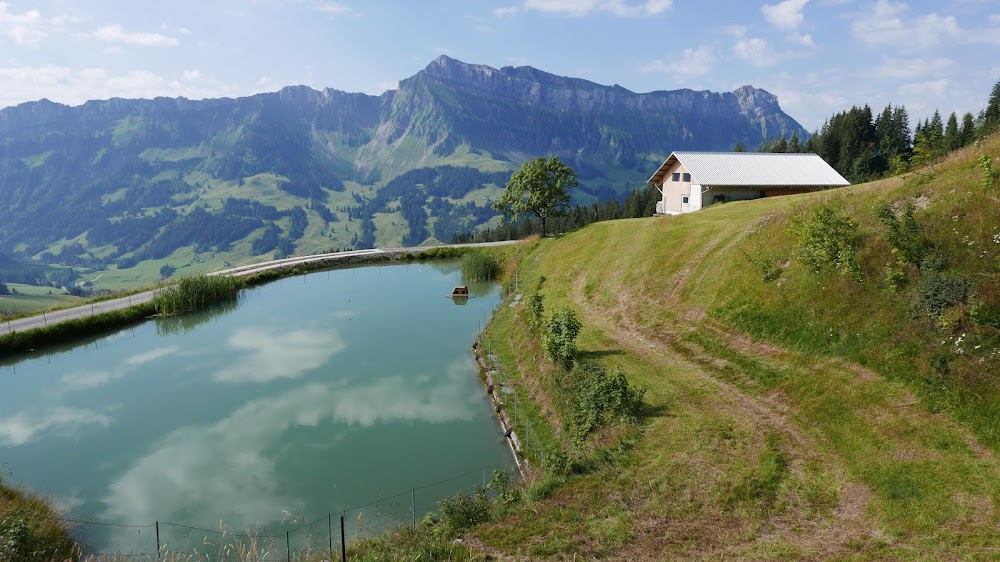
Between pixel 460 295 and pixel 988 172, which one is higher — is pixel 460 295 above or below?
below

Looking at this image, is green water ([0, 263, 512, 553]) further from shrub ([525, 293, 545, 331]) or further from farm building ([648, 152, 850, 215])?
farm building ([648, 152, 850, 215])

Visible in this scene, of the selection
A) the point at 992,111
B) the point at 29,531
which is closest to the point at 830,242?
the point at 29,531

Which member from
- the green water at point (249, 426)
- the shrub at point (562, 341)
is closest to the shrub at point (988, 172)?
the shrub at point (562, 341)

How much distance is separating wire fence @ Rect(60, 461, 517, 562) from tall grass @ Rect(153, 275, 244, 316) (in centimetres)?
3752

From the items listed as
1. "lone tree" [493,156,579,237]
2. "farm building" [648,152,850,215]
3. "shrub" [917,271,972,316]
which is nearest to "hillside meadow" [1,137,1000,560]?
"shrub" [917,271,972,316]

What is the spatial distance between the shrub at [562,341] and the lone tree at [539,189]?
50.9 m

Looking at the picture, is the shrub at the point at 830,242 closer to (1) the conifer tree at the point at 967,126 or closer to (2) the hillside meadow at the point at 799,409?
(2) the hillside meadow at the point at 799,409

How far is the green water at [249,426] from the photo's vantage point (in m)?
21.0

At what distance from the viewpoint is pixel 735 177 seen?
2454 inches

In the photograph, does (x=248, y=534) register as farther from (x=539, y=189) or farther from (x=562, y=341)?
(x=539, y=189)

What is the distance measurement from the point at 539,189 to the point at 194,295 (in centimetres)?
4661

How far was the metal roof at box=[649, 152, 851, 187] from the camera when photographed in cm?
6188

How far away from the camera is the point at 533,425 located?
26.1 meters

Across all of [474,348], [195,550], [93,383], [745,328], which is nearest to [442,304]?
[474,348]
